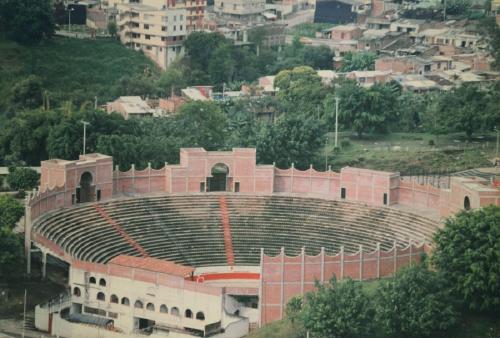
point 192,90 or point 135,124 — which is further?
point 192,90

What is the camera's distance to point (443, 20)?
16562 cm

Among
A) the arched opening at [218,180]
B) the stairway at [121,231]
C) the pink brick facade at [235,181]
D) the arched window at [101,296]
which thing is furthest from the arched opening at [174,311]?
the arched opening at [218,180]

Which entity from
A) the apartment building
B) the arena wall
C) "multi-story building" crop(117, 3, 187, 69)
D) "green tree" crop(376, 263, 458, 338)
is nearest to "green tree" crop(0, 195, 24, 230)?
the arena wall

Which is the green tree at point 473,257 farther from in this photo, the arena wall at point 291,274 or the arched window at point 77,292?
the arched window at point 77,292

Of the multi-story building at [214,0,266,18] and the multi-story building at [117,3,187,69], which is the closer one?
the multi-story building at [117,3,187,69]

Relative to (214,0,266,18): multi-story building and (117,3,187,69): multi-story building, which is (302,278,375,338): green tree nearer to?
(117,3,187,69): multi-story building

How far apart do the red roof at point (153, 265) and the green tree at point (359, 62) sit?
57.5 m

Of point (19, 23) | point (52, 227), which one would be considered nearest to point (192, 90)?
point (19, 23)

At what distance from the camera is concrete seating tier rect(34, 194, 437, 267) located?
100875mm

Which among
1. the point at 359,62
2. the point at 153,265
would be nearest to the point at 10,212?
the point at 153,265

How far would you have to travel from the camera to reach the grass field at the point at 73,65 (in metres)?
138

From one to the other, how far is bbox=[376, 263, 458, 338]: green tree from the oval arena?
5917mm

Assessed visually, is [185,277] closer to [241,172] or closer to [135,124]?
[241,172]

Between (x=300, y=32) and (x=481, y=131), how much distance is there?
41151 millimetres
